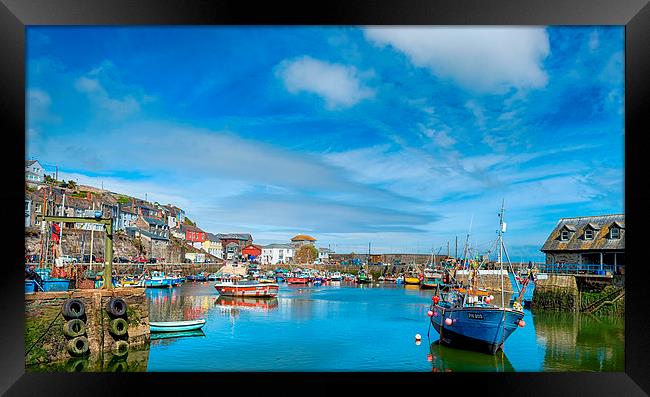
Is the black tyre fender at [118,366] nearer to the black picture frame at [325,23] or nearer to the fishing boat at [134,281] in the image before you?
the black picture frame at [325,23]

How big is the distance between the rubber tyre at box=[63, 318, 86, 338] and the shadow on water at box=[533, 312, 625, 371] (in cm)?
728

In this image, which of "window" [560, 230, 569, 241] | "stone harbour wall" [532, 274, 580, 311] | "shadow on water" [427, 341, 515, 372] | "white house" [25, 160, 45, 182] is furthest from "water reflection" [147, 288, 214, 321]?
"window" [560, 230, 569, 241]

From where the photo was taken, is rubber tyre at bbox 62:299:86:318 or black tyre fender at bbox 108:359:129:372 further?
black tyre fender at bbox 108:359:129:372

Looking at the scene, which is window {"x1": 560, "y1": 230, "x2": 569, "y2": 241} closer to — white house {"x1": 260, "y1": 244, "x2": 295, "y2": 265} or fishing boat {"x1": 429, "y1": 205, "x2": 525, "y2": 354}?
fishing boat {"x1": 429, "y1": 205, "x2": 525, "y2": 354}

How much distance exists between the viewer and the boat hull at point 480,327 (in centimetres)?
842

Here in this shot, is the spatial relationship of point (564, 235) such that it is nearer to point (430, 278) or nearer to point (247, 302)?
point (247, 302)

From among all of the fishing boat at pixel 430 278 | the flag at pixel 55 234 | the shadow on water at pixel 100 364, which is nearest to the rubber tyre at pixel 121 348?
the shadow on water at pixel 100 364

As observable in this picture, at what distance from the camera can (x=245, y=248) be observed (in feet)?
132

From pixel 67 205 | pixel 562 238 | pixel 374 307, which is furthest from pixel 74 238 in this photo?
pixel 562 238

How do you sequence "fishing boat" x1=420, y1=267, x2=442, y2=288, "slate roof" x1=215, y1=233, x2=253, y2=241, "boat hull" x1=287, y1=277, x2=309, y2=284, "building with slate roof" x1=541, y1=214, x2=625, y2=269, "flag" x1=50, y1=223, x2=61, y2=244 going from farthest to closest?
1. "slate roof" x1=215, y1=233, x2=253, y2=241
2. "boat hull" x1=287, y1=277, x2=309, y2=284
3. "fishing boat" x1=420, y1=267, x2=442, y2=288
4. "flag" x1=50, y1=223, x2=61, y2=244
5. "building with slate roof" x1=541, y1=214, x2=625, y2=269

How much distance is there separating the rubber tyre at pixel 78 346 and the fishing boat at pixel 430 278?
897 inches

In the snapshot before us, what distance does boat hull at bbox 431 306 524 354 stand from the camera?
8422 mm

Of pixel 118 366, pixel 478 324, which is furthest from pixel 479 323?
pixel 118 366

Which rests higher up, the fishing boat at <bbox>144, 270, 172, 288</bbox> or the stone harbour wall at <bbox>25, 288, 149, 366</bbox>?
Result: the stone harbour wall at <bbox>25, 288, 149, 366</bbox>
